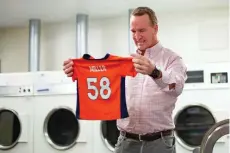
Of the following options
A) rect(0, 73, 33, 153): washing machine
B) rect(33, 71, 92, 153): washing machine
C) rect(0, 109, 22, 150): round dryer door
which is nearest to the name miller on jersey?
rect(33, 71, 92, 153): washing machine

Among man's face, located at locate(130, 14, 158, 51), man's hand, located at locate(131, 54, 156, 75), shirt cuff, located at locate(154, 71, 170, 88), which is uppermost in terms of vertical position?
man's face, located at locate(130, 14, 158, 51)

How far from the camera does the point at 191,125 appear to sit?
9.64ft

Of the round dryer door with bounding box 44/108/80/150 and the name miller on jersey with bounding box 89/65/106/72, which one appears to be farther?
the round dryer door with bounding box 44/108/80/150

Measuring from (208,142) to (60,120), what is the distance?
2317 millimetres

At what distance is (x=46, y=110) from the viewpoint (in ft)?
10.7

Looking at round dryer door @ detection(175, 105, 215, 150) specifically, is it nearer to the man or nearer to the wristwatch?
the man

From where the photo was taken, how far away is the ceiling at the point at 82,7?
3.63m

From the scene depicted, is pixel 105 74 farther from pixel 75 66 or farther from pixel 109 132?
pixel 109 132

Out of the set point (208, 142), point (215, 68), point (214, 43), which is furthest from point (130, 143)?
point (214, 43)

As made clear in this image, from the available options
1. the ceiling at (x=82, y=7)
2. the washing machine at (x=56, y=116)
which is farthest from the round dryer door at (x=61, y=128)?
the ceiling at (x=82, y=7)

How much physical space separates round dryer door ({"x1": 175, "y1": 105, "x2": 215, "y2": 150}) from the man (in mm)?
1329

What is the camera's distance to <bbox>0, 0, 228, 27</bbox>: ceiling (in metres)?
3.63

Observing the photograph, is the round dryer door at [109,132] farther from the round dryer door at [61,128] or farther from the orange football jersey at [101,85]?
the orange football jersey at [101,85]

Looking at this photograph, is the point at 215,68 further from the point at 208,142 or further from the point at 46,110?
the point at 208,142
